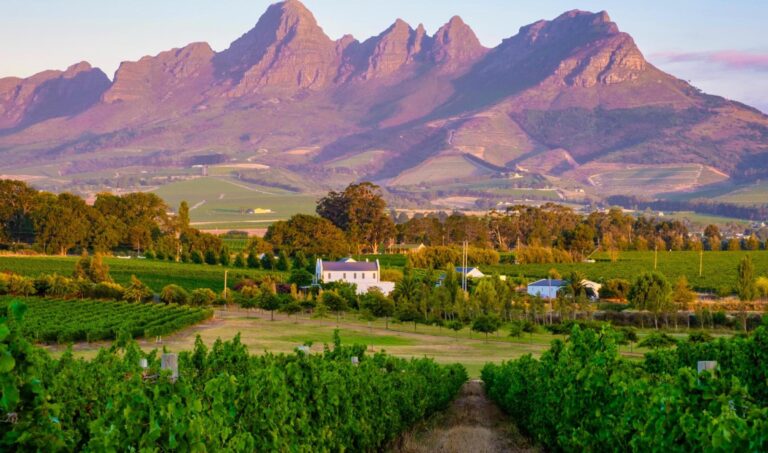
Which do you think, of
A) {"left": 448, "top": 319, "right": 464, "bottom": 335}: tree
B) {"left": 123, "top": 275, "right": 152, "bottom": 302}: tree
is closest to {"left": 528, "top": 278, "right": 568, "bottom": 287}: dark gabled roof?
{"left": 448, "top": 319, "right": 464, "bottom": 335}: tree

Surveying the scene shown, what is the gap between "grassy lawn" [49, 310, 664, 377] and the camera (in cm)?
4675

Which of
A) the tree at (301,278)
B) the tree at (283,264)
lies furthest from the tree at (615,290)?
the tree at (283,264)

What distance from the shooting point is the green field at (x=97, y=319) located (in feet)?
155

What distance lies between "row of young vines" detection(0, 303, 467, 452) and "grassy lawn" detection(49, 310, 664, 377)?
23.4 m

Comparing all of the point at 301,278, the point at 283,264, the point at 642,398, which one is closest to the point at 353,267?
the point at 301,278

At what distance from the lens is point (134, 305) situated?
214 feet

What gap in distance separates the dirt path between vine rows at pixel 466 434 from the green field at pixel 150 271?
59.8 m

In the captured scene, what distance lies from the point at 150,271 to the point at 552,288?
37.5 m

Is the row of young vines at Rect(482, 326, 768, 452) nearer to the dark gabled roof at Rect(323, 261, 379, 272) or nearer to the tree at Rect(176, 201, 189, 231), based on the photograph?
the dark gabled roof at Rect(323, 261, 379, 272)

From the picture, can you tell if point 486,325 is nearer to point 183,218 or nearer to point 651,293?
point 651,293

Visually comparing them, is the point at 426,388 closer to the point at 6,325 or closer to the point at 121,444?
the point at 121,444

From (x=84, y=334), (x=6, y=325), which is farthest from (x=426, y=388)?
(x=84, y=334)

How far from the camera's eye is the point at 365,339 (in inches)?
2173

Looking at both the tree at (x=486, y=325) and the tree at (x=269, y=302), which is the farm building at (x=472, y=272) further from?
the tree at (x=486, y=325)
